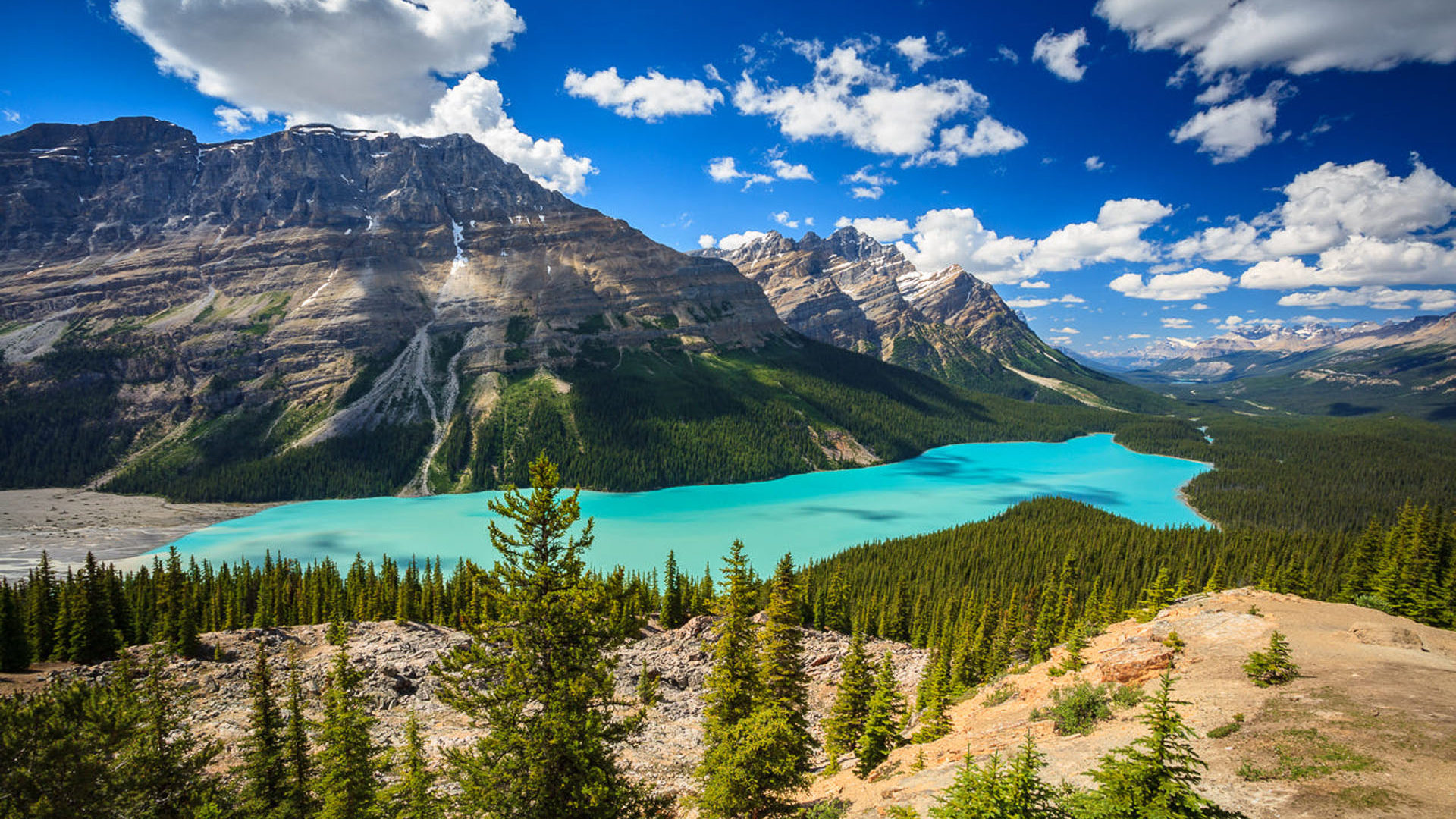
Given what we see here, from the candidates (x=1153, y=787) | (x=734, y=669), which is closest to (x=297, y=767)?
(x=734, y=669)

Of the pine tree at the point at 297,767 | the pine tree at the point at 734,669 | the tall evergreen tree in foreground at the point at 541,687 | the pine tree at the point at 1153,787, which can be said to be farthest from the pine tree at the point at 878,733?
the pine tree at the point at 297,767

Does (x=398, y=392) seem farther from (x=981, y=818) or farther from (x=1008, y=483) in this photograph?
(x=981, y=818)

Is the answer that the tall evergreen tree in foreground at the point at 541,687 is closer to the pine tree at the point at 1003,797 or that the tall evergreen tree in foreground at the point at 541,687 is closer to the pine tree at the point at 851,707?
the pine tree at the point at 1003,797

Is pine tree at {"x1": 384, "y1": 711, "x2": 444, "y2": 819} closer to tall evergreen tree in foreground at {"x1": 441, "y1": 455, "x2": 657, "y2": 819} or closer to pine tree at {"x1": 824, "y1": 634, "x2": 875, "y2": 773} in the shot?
tall evergreen tree in foreground at {"x1": 441, "y1": 455, "x2": 657, "y2": 819}

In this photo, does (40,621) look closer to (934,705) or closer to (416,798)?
(416,798)

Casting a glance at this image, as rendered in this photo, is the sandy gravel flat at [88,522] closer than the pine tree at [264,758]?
No

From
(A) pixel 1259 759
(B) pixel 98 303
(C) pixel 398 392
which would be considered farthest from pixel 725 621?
(B) pixel 98 303
